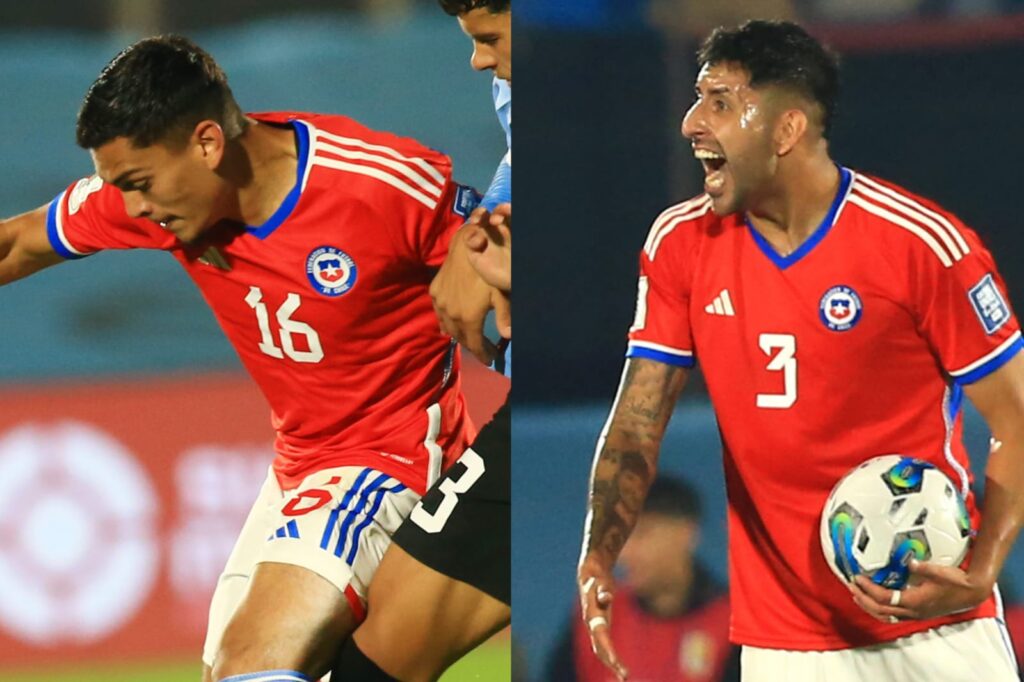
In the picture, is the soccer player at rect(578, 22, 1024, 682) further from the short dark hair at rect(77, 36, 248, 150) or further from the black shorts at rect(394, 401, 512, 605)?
the short dark hair at rect(77, 36, 248, 150)

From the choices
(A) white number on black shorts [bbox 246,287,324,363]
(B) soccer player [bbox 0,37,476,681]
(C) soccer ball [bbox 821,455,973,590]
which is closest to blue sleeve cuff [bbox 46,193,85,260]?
(B) soccer player [bbox 0,37,476,681]

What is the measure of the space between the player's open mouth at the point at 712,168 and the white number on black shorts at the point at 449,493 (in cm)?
85

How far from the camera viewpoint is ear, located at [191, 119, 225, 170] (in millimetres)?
3117

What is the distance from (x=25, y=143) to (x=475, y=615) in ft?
11.6

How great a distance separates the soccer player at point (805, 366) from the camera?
2.25 m

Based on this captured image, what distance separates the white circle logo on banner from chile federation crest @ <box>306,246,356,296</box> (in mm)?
2186

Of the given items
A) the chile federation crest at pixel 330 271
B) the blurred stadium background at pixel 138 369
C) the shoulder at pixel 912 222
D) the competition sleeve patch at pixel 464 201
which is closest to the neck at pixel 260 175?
the chile federation crest at pixel 330 271

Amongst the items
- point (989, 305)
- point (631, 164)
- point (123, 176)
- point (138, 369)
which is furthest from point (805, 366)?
point (138, 369)

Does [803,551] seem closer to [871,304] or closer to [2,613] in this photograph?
[871,304]

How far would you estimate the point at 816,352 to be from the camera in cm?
231

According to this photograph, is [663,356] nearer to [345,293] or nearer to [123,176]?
[345,293]

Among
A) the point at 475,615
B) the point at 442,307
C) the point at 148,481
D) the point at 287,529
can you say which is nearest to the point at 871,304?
the point at 442,307

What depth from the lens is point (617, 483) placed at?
2414 mm

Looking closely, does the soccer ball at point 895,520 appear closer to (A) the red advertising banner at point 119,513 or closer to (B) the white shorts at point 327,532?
(B) the white shorts at point 327,532
